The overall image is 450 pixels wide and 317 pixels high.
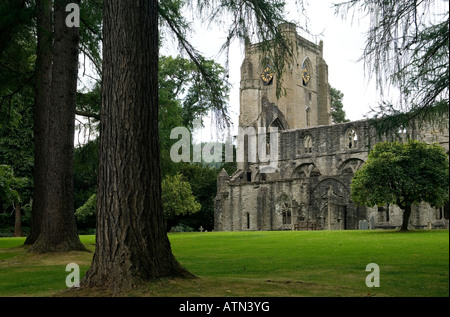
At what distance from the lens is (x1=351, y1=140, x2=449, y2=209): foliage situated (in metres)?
24.2

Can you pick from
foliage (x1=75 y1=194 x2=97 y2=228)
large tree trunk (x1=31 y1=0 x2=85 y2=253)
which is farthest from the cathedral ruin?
large tree trunk (x1=31 y1=0 x2=85 y2=253)

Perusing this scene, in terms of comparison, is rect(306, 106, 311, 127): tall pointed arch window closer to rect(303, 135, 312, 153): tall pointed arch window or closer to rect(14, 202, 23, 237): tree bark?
rect(303, 135, 312, 153): tall pointed arch window

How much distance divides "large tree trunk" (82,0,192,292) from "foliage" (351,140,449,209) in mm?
19479

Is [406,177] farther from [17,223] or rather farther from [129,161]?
[17,223]

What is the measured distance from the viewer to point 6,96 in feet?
51.4

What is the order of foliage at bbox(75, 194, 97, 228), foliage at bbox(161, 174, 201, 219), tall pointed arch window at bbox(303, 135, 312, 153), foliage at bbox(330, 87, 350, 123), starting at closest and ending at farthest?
foliage at bbox(161, 174, 201, 219) < foliage at bbox(75, 194, 97, 228) < tall pointed arch window at bbox(303, 135, 312, 153) < foliage at bbox(330, 87, 350, 123)

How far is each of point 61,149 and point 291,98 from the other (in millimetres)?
51477

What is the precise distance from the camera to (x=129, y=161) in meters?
6.47

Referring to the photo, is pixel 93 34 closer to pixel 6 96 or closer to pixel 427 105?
pixel 6 96

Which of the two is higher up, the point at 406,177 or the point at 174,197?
the point at 406,177

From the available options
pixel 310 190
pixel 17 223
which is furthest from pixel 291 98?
pixel 17 223

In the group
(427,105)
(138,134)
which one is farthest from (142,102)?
(427,105)

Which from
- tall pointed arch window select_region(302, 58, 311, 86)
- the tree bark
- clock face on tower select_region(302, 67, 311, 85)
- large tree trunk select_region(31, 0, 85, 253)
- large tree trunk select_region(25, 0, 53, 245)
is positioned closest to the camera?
large tree trunk select_region(31, 0, 85, 253)

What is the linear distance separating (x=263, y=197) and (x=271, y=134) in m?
8.60
